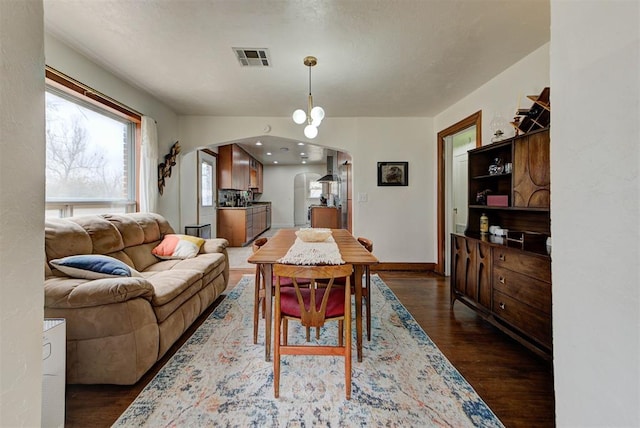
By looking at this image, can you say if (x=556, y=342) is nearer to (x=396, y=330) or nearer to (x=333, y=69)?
(x=396, y=330)

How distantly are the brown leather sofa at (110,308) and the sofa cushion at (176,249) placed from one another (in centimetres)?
42

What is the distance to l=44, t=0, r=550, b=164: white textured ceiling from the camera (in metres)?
1.89

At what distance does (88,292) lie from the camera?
1608mm

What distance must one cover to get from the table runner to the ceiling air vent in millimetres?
1712

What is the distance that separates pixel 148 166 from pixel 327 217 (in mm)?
3991

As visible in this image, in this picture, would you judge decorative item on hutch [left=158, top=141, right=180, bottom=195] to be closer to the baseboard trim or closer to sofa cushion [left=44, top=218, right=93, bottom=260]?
sofa cushion [left=44, top=218, right=93, bottom=260]

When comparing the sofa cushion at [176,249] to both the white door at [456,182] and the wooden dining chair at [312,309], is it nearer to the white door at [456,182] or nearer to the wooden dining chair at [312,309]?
the wooden dining chair at [312,309]

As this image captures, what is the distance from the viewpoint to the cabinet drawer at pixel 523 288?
5.73 ft

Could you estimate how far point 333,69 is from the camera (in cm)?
275

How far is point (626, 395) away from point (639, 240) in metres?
0.33

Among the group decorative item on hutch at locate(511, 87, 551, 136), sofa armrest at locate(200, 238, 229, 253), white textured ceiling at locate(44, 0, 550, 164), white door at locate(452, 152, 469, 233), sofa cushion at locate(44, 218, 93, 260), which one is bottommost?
sofa armrest at locate(200, 238, 229, 253)

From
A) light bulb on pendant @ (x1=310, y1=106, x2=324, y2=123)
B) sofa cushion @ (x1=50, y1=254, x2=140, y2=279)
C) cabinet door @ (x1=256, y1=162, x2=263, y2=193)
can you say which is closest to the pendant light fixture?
light bulb on pendant @ (x1=310, y1=106, x2=324, y2=123)

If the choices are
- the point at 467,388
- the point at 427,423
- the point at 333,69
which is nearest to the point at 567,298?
the point at 427,423

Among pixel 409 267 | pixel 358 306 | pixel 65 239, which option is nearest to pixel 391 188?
pixel 409 267
